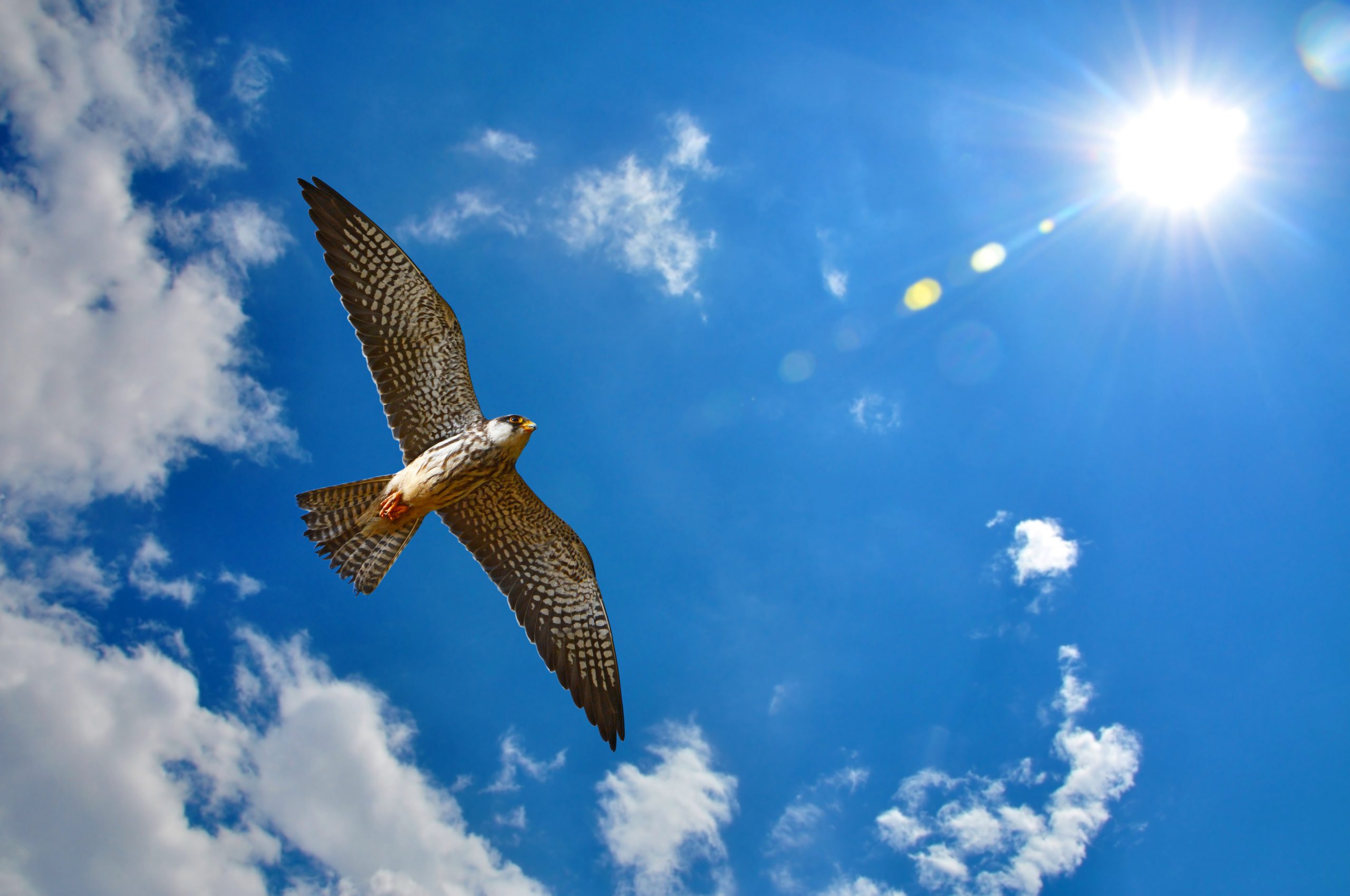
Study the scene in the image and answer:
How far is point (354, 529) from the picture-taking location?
650cm

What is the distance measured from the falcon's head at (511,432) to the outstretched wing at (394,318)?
73cm

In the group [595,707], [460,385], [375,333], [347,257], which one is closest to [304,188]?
[347,257]

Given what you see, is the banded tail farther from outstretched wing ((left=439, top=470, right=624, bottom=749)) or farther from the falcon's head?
the falcon's head

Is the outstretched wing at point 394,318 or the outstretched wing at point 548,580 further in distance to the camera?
the outstretched wing at point 548,580

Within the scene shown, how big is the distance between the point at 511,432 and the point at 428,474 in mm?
876

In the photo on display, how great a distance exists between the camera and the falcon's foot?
20.9ft

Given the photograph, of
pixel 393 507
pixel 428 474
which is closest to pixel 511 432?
pixel 428 474

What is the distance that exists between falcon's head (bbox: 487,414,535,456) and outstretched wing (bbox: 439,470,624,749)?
465 mm

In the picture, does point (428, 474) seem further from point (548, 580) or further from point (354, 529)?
point (548, 580)

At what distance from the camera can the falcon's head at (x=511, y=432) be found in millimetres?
6383

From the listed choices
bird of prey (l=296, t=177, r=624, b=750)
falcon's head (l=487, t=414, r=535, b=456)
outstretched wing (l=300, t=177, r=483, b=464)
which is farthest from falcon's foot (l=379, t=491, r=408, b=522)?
falcon's head (l=487, t=414, r=535, b=456)

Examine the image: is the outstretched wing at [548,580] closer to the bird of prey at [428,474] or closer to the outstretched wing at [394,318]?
the bird of prey at [428,474]

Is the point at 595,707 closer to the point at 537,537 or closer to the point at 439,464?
the point at 537,537

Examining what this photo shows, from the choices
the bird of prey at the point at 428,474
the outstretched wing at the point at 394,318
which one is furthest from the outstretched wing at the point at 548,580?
the outstretched wing at the point at 394,318
